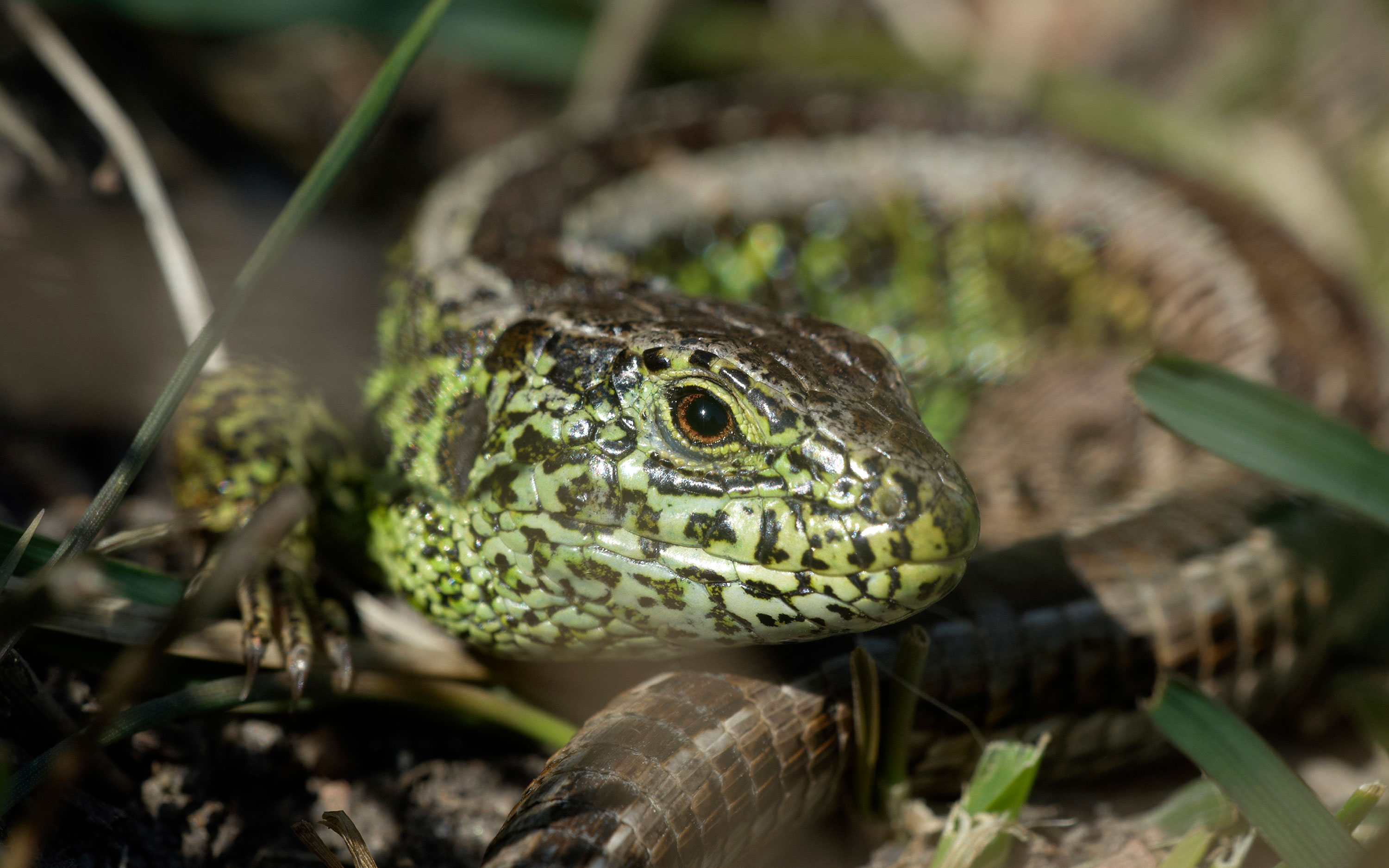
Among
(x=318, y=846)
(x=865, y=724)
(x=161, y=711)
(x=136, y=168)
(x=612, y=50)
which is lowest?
(x=318, y=846)

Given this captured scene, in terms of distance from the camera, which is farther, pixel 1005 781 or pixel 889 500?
pixel 1005 781

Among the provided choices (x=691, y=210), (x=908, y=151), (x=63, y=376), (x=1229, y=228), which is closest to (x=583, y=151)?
(x=691, y=210)

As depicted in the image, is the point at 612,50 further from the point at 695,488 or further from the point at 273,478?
the point at 695,488

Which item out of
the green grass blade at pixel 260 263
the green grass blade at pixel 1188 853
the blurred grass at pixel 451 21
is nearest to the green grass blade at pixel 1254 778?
the green grass blade at pixel 1188 853

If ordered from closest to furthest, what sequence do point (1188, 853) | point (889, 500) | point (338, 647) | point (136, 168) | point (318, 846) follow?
point (318, 846)
point (889, 500)
point (1188, 853)
point (338, 647)
point (136, 168)

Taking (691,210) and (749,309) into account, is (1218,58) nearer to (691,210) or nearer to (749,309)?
(691,210)

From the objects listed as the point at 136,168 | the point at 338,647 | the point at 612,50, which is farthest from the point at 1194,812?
the point at 612,50

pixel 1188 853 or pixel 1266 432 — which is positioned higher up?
pixel 1266 432
